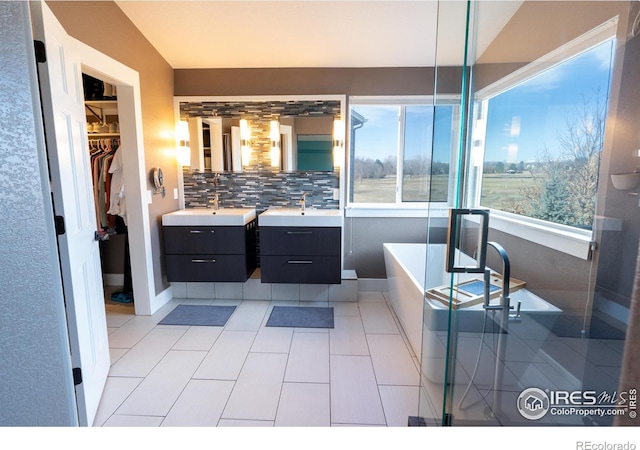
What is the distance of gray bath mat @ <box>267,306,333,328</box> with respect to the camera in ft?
9.23

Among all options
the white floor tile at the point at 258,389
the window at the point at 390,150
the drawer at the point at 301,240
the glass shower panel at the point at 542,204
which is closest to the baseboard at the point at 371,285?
the drawer at the point at 301,240

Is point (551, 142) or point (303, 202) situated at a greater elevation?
point (551, 142)

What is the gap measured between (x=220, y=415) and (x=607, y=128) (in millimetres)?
2513

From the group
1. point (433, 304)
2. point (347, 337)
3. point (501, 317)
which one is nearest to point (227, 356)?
point (347, 337)

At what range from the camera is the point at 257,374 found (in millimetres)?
2090

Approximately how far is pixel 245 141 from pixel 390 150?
172cm

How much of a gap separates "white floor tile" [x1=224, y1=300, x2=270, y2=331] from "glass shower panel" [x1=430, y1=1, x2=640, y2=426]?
1656mm

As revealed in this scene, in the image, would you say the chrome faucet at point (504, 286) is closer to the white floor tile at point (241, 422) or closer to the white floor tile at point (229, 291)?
the white floor tile at point (241, 422)

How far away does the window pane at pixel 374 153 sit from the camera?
3.51 metres

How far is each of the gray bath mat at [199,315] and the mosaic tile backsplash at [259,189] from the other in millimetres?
1182

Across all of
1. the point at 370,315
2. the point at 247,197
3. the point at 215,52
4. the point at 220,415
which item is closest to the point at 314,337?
the point at 370,315

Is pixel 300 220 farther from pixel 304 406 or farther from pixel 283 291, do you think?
pixel 304 406

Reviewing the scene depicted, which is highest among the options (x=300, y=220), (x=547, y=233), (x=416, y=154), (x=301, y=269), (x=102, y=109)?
(x=102, y=109)

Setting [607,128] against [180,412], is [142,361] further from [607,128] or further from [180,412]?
[607,128]
